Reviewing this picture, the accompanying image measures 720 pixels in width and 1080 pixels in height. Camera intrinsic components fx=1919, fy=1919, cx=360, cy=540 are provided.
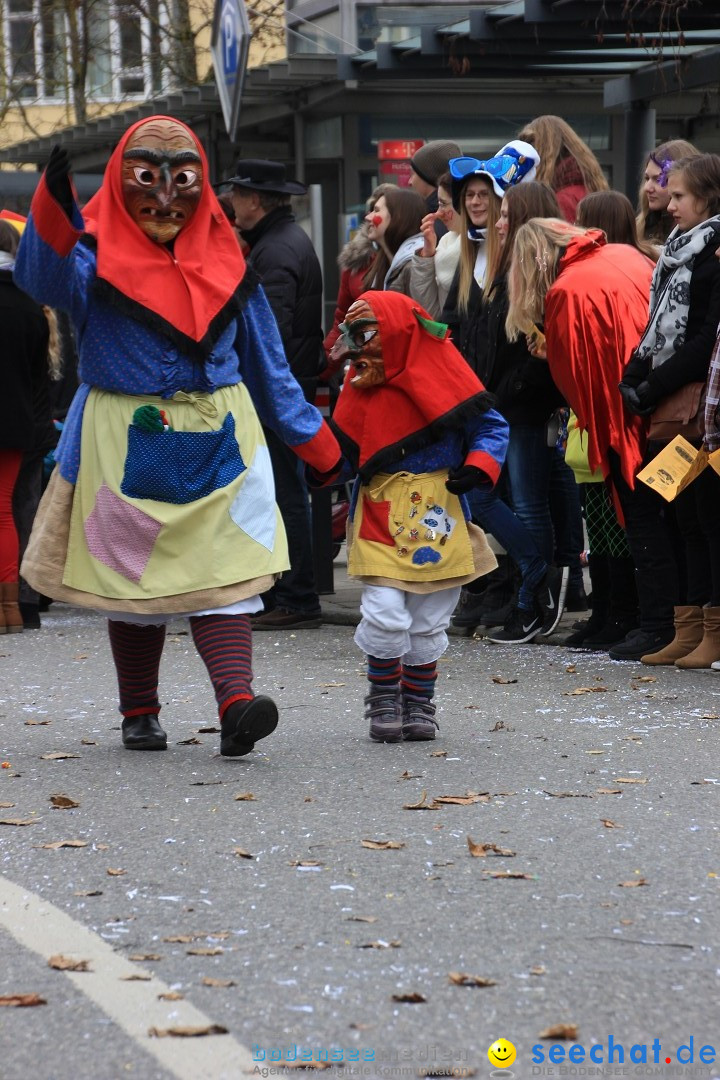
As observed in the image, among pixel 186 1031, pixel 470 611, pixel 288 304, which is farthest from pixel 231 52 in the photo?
pixel 186 1031

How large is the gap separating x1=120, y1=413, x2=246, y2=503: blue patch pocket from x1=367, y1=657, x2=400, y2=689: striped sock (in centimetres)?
90

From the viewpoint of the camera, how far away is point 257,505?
6.28 m

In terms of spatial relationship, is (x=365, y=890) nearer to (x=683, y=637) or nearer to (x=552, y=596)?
(x=683, y=637)

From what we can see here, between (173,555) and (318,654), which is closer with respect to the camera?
(173,555)

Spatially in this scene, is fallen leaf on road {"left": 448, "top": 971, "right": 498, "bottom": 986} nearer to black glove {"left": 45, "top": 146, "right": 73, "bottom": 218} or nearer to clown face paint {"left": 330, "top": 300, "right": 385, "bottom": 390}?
black glove {"left": 45, "top": 146, "right": 73, "bottom": 218}

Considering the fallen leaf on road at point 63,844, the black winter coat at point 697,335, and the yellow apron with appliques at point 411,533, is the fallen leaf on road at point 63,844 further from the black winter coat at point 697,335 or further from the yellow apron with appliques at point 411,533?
the black winter coat at point 697,335

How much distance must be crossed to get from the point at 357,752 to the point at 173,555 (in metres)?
0.97

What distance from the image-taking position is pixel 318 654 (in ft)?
30.3

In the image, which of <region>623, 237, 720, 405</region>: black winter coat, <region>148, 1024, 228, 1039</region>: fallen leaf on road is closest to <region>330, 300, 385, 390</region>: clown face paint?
<region>623, 237, 720, 405</region>: black winter coat

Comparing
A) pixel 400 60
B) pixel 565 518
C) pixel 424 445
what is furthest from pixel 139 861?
pixel 400 60

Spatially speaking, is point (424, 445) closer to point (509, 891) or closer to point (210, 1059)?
point (509, 891)

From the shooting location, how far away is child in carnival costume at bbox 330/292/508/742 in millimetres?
6621

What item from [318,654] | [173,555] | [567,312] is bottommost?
[318,654]

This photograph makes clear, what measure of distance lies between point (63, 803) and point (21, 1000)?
1878 millimetres
